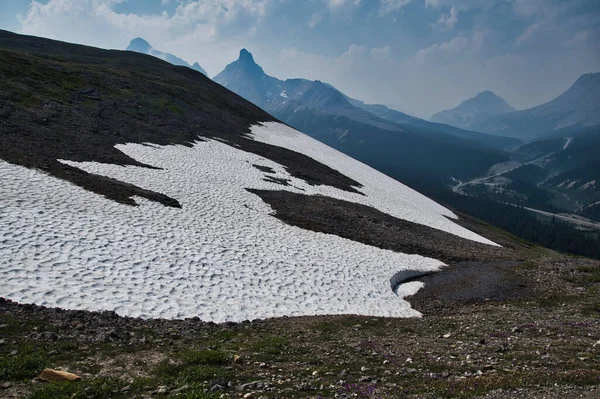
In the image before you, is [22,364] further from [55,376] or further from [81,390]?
[81,390]

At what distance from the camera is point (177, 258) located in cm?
1827

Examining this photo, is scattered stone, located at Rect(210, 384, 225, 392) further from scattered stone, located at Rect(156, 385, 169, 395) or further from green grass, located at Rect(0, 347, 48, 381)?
green grass, located at Rect(0, 347, 48, 381)

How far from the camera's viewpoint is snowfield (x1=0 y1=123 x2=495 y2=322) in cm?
1426

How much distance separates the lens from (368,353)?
463 inches

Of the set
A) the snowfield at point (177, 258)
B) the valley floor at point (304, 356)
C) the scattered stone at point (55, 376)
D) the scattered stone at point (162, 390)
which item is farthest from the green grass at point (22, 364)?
the snowfield at point (177, 258)

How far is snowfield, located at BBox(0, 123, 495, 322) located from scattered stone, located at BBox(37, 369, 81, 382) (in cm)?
460

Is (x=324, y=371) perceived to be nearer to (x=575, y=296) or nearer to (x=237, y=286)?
(x=237, y=286)

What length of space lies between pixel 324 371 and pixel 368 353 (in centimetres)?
238

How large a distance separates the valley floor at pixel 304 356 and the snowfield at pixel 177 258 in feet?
A: 5.09

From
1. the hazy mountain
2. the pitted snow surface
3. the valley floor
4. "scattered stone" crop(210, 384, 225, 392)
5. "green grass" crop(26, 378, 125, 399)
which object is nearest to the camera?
"green grass" crop(26, 378, 125, 399)

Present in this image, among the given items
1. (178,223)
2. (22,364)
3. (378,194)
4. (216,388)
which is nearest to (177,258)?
(178,223)

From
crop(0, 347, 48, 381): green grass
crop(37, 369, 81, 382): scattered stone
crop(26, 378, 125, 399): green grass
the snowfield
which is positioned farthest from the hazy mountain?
crop(26, 378, 125, 399): green grass

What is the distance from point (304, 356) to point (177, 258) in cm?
959

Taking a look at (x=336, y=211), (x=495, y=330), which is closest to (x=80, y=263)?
(x=495, y=330)
